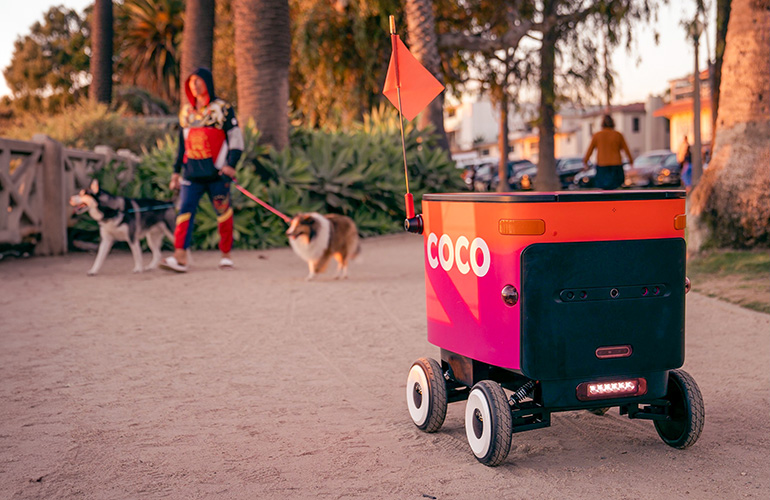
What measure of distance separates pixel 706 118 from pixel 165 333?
58220 millimetres

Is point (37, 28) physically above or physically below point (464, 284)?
above

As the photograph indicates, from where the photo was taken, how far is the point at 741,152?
32.2ft

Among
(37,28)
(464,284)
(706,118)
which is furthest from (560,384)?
(37,28)

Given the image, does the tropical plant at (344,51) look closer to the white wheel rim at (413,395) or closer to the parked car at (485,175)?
the parked car at (485,175)

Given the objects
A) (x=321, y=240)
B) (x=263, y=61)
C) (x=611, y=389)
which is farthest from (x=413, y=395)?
(x=263, y=61)

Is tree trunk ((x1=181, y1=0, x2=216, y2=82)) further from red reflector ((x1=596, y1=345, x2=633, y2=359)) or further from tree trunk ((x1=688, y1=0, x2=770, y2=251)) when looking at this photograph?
red reflector ((x1=596, y1=345, x2=633, y2=359))

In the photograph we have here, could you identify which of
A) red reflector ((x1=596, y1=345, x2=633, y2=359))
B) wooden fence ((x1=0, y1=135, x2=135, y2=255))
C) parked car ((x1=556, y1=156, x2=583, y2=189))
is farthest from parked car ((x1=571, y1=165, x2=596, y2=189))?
red reflector ((x1=596, y1=345, x2=633, y2=359))

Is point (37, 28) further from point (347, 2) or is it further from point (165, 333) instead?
point (165, 333)

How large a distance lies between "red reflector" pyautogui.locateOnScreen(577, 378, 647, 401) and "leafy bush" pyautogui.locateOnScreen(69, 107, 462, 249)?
33.1 ft

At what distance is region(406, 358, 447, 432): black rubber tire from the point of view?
4254 mm

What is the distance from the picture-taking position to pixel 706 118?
59.2 m

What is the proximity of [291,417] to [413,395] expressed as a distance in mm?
692

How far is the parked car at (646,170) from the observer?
36.5 m

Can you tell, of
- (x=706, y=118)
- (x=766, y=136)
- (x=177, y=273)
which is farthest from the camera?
(x=706, y=118)
